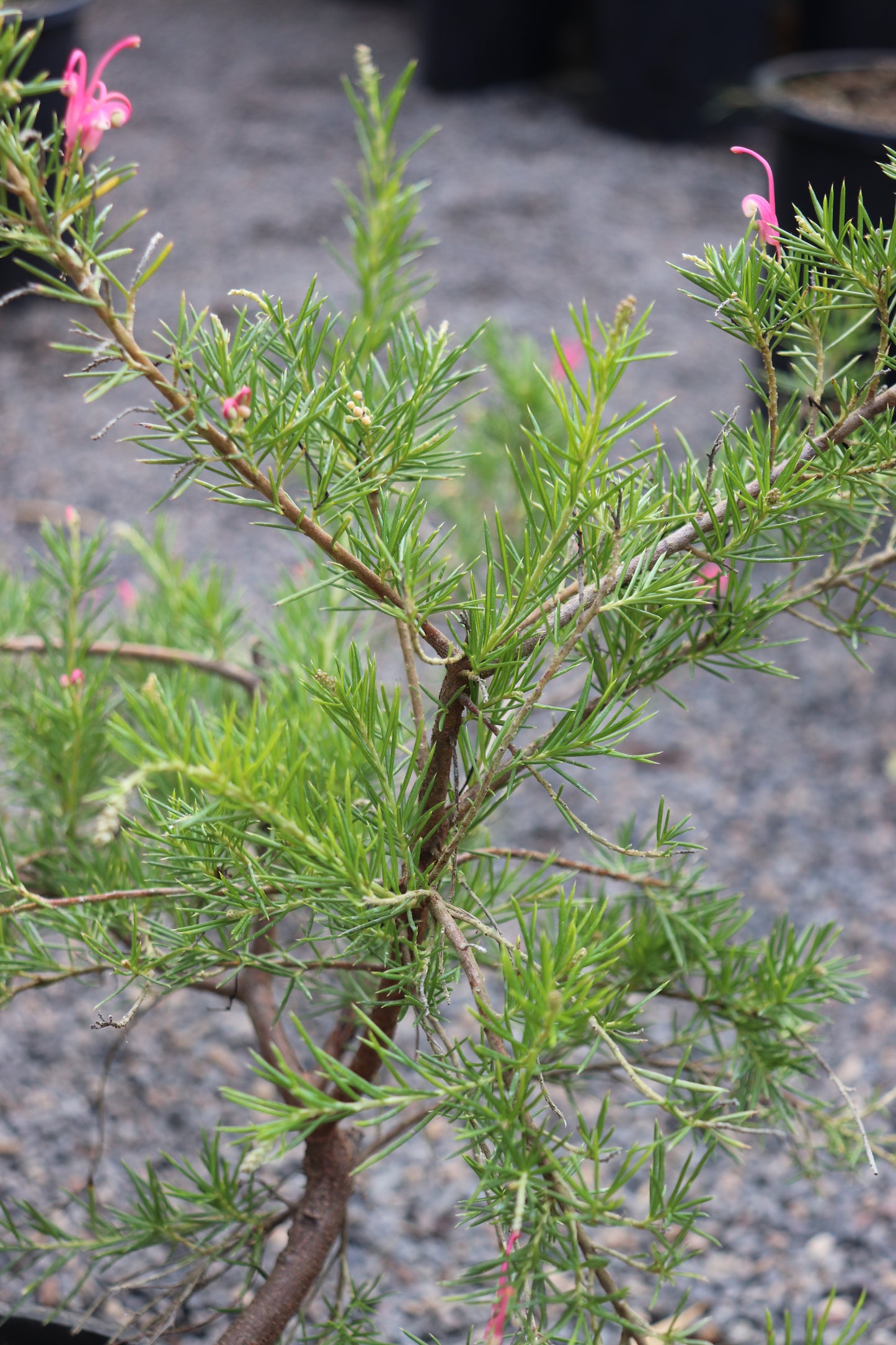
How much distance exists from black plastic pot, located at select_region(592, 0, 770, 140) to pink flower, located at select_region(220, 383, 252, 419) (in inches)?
119

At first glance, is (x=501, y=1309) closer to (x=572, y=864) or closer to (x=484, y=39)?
(x=572, y=864)

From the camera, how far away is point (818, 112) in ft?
5.99

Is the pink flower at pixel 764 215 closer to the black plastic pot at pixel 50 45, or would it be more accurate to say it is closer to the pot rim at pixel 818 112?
the pot rim at pixel 818 112

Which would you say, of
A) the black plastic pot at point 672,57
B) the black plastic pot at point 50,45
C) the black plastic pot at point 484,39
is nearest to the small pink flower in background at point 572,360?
the black plastic pot at point 50,45

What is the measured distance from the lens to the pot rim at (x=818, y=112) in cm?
161

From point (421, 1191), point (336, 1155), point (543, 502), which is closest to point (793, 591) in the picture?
point (543, 502)

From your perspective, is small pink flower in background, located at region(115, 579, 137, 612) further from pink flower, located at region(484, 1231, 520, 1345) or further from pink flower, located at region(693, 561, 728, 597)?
pink flower, located at region(484, 1231, 520, 1345)

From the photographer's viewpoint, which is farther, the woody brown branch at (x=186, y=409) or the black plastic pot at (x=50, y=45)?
the black plastic pot at (x=50, y=45)

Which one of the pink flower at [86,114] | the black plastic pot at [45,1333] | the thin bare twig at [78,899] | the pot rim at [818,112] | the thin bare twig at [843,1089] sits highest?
the pink flower at [86,114]

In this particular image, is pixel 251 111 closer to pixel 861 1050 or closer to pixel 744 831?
pixel 744 831

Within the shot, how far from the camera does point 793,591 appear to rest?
19.3 inches

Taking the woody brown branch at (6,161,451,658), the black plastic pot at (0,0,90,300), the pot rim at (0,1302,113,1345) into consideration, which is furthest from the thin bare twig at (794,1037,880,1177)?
the black plastic pot at (0,0,90,300)

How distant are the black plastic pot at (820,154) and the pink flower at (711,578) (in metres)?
1.10

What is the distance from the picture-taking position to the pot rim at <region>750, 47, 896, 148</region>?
5.28 feet
